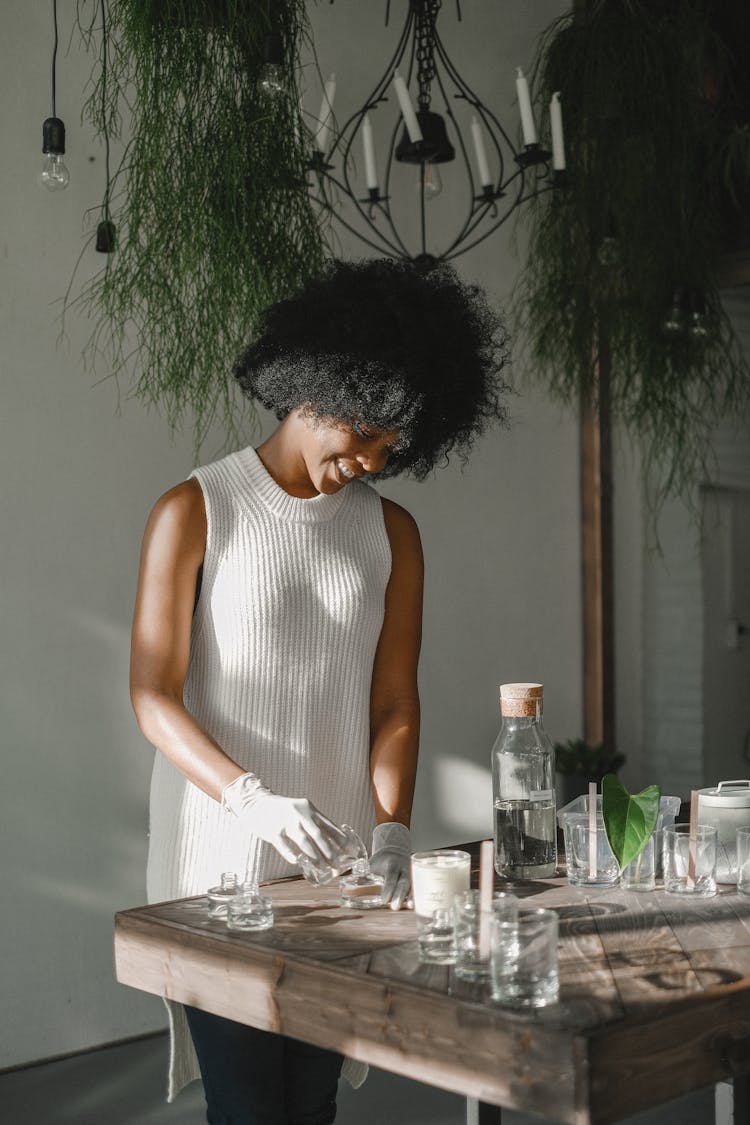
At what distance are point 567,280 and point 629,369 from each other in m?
0.34

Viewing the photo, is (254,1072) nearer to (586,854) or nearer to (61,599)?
(586,854)

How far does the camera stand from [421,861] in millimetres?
1380

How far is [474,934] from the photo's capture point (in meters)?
1.20

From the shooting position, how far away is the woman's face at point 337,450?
5.72 ft

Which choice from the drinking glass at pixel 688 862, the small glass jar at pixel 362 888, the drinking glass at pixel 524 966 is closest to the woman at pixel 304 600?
the small glass jar at pixel 362 888

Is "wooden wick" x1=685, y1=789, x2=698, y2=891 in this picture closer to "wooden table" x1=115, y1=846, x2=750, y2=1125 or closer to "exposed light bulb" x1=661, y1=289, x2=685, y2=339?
"wooden table" x1=115, y1=846, x2=750, y2=1125

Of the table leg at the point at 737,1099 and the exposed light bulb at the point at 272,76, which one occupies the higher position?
the exposed light bulb at the point at 272,76

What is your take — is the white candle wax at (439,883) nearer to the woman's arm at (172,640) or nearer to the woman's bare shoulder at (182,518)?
the woman's arm at (172,640)

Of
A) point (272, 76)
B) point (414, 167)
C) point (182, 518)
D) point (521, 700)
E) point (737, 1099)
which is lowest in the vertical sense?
point (737, 1099)

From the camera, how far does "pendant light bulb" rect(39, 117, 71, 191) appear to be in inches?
98.2

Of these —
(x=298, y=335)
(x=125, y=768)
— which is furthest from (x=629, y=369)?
(x=298, y=335)

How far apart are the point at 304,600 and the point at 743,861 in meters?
0.67

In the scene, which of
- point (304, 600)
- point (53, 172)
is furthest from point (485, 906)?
point (53, 172)

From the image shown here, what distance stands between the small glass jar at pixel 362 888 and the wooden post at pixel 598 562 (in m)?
2.78
